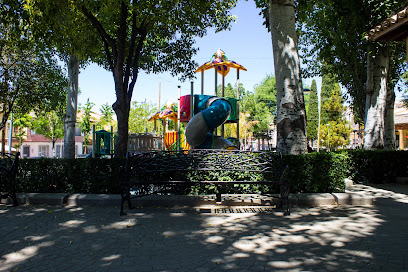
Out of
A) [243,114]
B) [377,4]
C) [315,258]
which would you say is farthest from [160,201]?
[243,114]

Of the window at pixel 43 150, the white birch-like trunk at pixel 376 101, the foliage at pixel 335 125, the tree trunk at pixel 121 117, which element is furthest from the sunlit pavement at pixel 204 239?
the window at pixel 43 150

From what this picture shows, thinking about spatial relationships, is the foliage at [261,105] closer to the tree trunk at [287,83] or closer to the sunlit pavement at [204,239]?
the tree trunk at [287,83]

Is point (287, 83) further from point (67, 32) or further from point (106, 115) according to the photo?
point (106, 115)

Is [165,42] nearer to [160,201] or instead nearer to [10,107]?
[160,201]

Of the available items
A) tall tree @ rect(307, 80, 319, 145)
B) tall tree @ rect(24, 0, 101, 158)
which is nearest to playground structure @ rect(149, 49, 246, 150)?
tall tree @ rect(24, 0, 101, 158)

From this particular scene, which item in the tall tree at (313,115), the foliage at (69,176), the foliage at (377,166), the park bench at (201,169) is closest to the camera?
the park bench at (201,169)

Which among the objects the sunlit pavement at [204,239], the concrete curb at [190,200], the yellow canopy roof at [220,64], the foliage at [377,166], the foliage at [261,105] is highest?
the foliage at [261,105]

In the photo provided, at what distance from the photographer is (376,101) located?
40.1 ft

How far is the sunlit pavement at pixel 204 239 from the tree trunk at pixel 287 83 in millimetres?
1762

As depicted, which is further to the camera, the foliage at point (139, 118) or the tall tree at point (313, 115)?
the tall tree at point (313, 115)

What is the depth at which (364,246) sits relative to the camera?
397cm

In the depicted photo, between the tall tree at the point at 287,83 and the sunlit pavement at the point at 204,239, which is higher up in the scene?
the tall tree at the point at 287,83

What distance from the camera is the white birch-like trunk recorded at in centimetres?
1191

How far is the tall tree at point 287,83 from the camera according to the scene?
7316 millimetres
